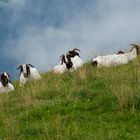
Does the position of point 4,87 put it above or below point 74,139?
above

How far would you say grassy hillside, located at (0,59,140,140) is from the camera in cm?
1391

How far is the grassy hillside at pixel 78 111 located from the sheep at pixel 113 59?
591 cm

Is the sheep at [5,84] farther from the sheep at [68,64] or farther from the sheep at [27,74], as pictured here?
the sheep at [68,64]

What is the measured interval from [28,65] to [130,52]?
4855 millimetres

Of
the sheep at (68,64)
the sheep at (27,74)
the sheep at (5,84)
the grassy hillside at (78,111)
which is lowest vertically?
the grassy hillside at (78,111)

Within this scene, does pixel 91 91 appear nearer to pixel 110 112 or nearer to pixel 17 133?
pixel 110 112

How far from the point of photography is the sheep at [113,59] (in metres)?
26.9

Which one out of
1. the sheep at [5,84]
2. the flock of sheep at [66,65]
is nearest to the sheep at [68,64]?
the flock of sheep at [66,65]

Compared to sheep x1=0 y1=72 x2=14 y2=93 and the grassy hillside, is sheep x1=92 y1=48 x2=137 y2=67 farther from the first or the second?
the grassy hillside

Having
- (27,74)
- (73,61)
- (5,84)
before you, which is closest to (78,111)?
(5,84)

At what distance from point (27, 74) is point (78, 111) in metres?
11.3

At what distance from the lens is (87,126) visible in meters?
14.6

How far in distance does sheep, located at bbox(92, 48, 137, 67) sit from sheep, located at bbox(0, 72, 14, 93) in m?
4.02

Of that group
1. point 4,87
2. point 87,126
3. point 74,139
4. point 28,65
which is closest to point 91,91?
point 87,126
